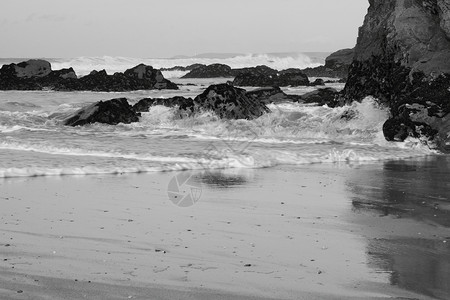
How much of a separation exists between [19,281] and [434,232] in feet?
11.6

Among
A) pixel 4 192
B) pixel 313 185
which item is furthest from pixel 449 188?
pixel 4 192

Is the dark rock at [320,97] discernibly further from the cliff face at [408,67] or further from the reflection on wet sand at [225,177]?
the reflection on wet sand at [225,177]

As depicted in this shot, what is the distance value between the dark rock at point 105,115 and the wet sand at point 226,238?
23.5ft

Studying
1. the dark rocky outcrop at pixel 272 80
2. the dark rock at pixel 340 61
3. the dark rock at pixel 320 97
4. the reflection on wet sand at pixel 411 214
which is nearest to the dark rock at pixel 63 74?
the dark rocky outcrop at pixel 272 80

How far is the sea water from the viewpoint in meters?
10.8

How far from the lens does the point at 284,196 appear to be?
8.42m

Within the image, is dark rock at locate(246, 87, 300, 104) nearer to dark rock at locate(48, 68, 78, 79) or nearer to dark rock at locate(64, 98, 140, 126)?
dark rock at locate(64, 98, 140, 126)

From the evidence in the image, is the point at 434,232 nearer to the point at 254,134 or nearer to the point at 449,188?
the point at 449,188

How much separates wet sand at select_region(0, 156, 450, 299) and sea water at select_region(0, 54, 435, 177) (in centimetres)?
117

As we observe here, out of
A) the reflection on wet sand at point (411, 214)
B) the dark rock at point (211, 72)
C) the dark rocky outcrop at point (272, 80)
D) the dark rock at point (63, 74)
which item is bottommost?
the dark rock at point (211, 72)

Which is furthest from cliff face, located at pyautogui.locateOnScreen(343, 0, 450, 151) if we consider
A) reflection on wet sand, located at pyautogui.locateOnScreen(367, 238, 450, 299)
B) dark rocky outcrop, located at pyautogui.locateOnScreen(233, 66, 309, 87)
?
dark rocky outcrop, located at pyautogui.locateOnScreen(233, 66, 309, 87)

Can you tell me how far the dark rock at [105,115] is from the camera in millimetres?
16756

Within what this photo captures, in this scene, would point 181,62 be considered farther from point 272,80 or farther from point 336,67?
point 272,80

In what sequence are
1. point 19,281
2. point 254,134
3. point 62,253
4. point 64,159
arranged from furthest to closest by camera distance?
point 254,134, point 64,159, point 62,253, point 19,281
